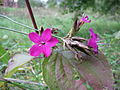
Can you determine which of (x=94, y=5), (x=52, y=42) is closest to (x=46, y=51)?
(x=52, y=42)

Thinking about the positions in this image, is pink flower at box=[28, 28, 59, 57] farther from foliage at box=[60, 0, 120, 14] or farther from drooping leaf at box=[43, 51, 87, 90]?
foliage at box=[60, 0, 120, 14]

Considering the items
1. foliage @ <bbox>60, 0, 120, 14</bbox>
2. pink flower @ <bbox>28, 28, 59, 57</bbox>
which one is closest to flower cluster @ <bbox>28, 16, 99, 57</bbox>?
pink flower @ <bbox>28, 28, 59, 57</bbox>

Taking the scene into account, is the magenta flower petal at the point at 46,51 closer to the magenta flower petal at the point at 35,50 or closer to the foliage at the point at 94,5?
the magenta flower petal at the point at 35,50

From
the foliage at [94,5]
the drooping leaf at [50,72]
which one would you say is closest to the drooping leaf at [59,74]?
the drooping leaf at [50,72]

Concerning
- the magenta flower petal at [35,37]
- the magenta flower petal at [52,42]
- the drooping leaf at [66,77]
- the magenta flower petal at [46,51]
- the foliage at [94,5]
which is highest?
the foliage at [94,5]

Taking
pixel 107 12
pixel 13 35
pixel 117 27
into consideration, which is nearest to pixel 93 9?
pixel 107 12

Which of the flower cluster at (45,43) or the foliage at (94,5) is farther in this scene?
the foliage at (94,5)

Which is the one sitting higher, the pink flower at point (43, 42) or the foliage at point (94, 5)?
the foliage at point (94, 5)
